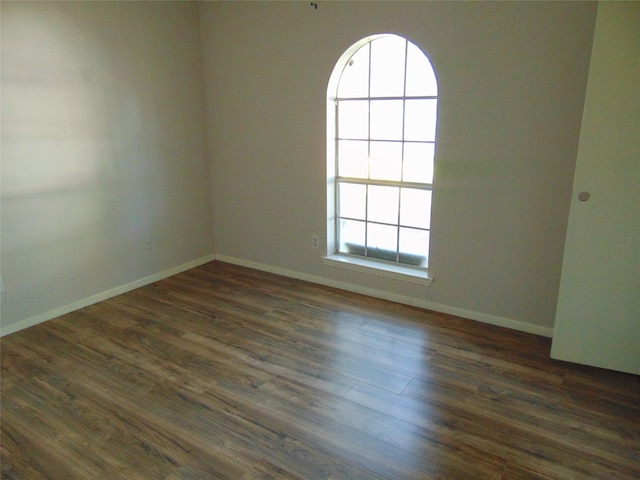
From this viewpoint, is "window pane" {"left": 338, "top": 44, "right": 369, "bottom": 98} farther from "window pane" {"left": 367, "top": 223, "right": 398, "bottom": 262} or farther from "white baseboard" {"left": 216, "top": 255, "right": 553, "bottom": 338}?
"white baseboard" {"left": 216, "top": 255, "right": 553, "bottom": 338}

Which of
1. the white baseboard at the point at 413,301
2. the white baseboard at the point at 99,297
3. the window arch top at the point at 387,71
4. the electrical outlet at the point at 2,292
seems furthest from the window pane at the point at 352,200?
the electrical outlet at the point at 2,292

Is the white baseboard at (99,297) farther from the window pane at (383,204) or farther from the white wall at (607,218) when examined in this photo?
the white wall at (607,218)

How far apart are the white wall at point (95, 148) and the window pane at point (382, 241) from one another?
172 cm

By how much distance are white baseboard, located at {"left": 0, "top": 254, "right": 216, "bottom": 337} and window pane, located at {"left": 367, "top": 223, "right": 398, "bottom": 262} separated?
173 centimetres

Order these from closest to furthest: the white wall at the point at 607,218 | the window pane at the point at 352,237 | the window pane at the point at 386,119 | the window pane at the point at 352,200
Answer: the white wall at the point at 607,218 → the window pane at the point at 386,119 → the window pane at the point at 352,200 → the window pane at the point at 352,237

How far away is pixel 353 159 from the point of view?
153 inches

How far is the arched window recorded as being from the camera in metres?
3.46

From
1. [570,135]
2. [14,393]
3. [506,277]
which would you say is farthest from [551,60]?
[14,393]

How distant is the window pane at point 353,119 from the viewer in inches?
147

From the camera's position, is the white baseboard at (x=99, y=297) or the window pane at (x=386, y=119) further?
the window pane at (x=386, y=119)

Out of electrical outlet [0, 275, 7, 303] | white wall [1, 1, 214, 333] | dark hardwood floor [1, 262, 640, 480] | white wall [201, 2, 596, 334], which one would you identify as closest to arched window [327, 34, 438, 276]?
white wall [201, 2, 596, 334]

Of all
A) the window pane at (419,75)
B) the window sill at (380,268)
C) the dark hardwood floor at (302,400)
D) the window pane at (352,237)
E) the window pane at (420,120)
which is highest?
the window pane at (419,75)

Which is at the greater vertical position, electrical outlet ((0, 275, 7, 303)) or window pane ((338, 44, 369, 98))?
window pane ((338, 44, 369, 98))

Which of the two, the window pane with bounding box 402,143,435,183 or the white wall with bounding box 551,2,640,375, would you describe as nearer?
the white wall with bounding box 551,2,640,375
